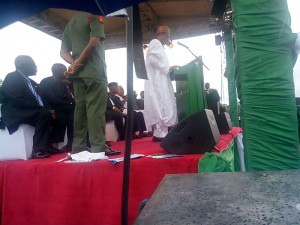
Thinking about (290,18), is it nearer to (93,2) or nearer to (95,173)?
(93,2)

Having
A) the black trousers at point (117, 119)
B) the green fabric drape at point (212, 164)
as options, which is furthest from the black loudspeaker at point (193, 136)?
the black trousers at point (117, 119)

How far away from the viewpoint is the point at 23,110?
2494 millimetres

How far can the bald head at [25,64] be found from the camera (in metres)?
2.66

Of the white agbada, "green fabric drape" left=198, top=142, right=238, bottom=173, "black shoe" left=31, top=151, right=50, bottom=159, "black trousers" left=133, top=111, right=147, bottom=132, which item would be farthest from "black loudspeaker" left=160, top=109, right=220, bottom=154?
"black trousers" left=133, top=111, right=147, bottom=132

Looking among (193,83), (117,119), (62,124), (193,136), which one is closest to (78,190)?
(193,136)

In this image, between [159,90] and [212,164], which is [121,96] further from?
[212,164]

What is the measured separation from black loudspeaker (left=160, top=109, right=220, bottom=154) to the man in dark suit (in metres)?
1.21

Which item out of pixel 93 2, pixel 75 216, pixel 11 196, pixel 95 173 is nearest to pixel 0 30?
pixel 93 2

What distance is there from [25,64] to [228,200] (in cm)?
253

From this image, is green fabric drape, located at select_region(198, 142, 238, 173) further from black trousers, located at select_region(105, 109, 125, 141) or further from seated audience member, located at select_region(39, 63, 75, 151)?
black trousers, located at select_region(105, 109, 125, 141)

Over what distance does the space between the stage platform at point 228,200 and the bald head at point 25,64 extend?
2.26 m

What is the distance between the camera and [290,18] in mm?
1748

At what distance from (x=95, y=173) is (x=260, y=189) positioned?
4.47ft

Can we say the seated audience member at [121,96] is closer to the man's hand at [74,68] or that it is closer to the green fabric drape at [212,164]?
the man's hand at [74,68]
